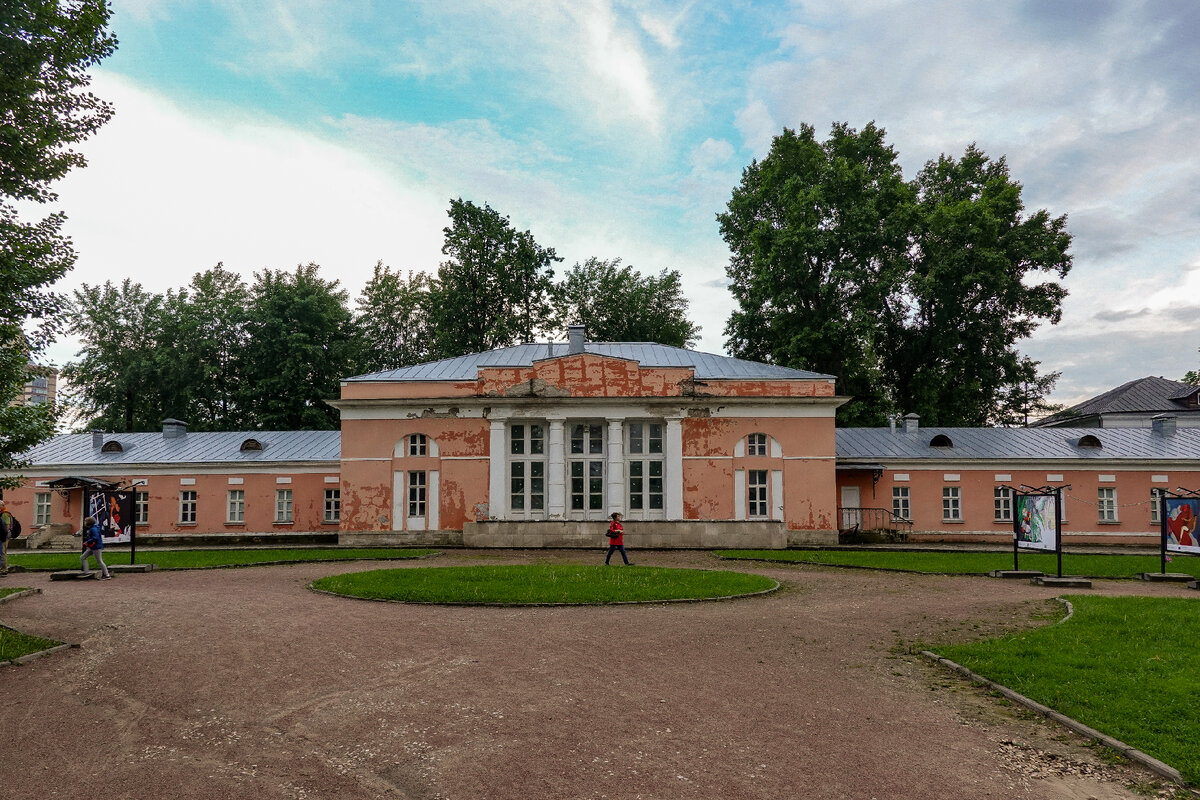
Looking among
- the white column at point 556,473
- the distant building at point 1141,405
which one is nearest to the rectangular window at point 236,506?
the white column at point 556,473

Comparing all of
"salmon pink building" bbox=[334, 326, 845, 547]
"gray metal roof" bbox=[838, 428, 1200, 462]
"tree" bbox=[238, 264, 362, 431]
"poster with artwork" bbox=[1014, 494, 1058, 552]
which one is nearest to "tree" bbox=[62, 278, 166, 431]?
"tree" bbox=[238, 264, 362, 431]

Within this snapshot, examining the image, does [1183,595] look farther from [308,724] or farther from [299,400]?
[299,400]

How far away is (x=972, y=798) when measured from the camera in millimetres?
5445

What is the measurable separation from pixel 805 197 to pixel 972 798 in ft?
116

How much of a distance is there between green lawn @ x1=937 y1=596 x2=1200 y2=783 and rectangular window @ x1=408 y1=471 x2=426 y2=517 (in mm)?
22290

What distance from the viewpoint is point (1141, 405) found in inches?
1838

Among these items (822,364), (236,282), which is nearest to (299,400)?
(236,282)

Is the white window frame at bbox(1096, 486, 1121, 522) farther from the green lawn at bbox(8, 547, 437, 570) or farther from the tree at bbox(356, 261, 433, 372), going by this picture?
the tree at bbox(356, 261, 433, 372)

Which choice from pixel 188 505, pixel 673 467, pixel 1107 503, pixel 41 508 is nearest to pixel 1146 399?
pixel 1107 503

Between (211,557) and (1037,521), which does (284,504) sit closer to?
(211,557)

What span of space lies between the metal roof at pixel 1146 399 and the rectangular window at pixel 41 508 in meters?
56.1

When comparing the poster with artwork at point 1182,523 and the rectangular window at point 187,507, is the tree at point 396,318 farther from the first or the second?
the poster with artwork at point 1182,523

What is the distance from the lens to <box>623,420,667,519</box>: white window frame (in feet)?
94.6

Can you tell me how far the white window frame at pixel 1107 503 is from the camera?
3077 cm
